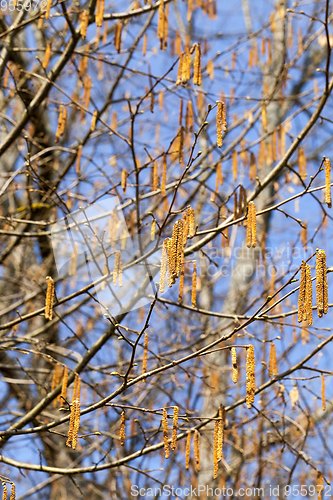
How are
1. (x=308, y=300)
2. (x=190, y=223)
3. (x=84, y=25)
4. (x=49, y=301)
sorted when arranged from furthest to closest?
(x=84, y=25)
(x=49, y=301)
(x=190, y=223)
(x=308, y=300)

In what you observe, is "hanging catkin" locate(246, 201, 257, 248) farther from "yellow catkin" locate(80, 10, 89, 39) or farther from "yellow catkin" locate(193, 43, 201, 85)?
"yellow catkin" locate(80, 10, 89, 39)

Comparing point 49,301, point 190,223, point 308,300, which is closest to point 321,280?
Answer: point 308,300

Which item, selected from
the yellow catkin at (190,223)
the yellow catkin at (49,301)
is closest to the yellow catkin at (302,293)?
the yellow catkin at (190,223)

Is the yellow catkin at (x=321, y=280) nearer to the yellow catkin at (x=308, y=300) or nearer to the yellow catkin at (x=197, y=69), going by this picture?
the yellow catkin at (x=308, y=300)

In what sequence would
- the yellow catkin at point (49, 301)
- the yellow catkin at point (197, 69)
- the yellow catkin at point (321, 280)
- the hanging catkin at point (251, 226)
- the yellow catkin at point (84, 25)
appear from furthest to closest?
the yellow catkin at point (84, 25), the yellow catkin at point (197, 69), the yellow catkin at point (49, 301), the hanging catkin at point (251, 226), the yellow catkin at point (321, 280)

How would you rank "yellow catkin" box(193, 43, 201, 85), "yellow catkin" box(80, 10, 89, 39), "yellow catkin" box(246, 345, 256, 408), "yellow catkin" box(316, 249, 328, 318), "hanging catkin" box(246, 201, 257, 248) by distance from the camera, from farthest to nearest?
"yellow catkin" box(80, 10, 89, 39), "yellow catkin" box(193, 43, 201, 85), "hanging catkin" box(246, 201, 257, 248), "yellow catkin" box(246, 345, 256, 408), "yellow catkin" box(316, 249, 328, 318)

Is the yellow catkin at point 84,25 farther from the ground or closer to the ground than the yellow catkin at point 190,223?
farther from the ground

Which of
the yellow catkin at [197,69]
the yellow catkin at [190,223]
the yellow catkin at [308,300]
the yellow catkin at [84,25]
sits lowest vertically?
the yellow catkin at [308,300]

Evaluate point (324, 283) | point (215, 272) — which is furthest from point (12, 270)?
point (324, 283)

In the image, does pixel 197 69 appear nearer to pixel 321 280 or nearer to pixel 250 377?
pixel 321 280

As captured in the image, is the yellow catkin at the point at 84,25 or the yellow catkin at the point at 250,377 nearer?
the yellow catkin at the point at 250,377

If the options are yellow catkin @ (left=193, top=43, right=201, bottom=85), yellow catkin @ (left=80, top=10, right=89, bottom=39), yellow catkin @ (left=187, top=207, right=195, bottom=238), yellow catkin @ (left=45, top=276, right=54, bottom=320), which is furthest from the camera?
yellow catkin @ (left=80, top=10, right=89, bottom=39)

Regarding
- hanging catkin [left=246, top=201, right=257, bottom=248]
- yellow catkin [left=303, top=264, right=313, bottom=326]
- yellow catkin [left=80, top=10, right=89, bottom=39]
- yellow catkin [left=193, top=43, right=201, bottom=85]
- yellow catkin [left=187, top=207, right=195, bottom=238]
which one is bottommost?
yellow catkin [left=303, top=264, right=313, bottom=326]

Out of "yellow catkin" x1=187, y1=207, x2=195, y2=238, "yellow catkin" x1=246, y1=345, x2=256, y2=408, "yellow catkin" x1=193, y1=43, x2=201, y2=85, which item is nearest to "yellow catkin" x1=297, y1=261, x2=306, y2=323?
"yellow catkin" x1=246, y1=345, x2=256, y2=408
